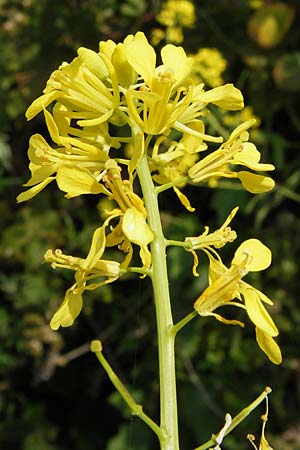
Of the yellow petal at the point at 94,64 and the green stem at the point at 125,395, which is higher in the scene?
the yellow petal at the point at 94,64

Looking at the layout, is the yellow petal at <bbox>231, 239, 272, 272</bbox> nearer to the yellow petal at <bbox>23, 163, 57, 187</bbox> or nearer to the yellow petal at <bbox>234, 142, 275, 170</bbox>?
the yellow petal at <bbox>234, 142, 275, 170</bbox>

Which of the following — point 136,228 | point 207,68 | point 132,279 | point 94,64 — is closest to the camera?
point 136,228

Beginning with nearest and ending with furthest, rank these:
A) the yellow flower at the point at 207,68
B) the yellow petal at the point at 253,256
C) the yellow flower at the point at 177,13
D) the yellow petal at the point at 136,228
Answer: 1. the yellow petal at the point at 136,228
2. the yellow petal at the point at 253,256
3. the yellow flower at the point at 207,68
4. the yellow flower at the point at 177,13

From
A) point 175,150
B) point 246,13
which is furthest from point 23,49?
point 175,150

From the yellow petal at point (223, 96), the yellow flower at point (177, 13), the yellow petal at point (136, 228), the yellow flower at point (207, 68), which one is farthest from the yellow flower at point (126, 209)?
the yellow flower at point (177, 13)

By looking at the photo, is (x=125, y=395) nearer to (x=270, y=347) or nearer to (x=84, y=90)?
(x=270, y=347)

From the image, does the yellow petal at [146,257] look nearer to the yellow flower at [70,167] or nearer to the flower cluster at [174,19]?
the yellow flower at [70,167]

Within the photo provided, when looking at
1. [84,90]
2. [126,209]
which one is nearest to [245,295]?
[126,209]
